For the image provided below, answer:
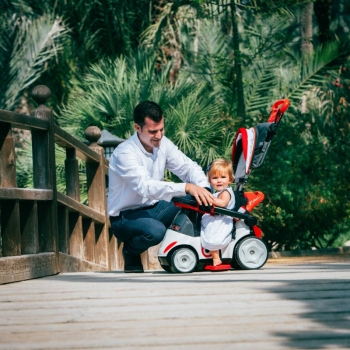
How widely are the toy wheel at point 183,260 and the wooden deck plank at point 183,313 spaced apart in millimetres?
827

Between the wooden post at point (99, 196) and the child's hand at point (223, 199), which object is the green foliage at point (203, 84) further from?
the child's hand at point (223, 199)

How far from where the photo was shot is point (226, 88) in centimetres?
1572

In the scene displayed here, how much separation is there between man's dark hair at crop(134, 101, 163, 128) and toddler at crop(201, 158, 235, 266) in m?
0.53

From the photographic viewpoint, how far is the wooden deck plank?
11.4 feet

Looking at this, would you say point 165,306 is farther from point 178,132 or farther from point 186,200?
point 178,132

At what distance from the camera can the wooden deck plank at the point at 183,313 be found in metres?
3.46

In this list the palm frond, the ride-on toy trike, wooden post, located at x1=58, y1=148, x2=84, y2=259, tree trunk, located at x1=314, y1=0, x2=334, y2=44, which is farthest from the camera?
tree trunk, located at x1=314, y1=0, x2=334, y2=44

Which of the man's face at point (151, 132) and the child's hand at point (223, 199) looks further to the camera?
the man's face at point (151, 132)

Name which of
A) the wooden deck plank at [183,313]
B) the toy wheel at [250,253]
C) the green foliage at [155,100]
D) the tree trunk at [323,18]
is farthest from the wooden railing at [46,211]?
the tree trunk at [323,18]

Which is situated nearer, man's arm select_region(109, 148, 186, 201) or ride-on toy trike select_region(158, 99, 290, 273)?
man's arm select_region(109, 148, 186, 201)

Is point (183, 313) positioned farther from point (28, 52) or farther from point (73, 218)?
point (28, 52)

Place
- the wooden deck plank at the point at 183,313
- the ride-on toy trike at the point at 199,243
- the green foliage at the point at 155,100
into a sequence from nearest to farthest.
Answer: the wooden deck plank at the point at 183,313, the ride-on toy trike at the point at 199,243, the green foliage at the point at 155,100

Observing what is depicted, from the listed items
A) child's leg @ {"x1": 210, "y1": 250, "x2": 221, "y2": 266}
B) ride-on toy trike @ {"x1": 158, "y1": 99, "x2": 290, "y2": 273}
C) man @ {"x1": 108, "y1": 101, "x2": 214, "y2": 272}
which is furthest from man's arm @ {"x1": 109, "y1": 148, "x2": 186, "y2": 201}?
child's leg @ {"x1": 210, "y1": 250, "x2": 221, "y2": 266}

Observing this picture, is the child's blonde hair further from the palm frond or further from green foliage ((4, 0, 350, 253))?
the palm frond
